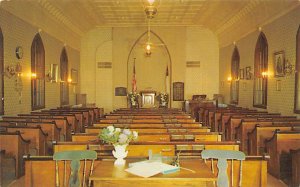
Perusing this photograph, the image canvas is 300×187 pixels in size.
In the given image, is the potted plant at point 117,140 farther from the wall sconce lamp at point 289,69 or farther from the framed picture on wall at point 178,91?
the framed picture on wall at point 178,91

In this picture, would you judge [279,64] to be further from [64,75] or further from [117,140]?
[64,75]

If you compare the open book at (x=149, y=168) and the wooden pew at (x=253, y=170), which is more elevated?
the open book at (x=149, y=168)

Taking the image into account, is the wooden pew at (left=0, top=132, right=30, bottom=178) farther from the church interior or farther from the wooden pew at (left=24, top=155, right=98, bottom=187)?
the wooden pew at (left=24, top=155, right=98, bottom=187)

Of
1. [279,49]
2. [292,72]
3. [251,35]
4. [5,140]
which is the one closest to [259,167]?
→ [5,140]

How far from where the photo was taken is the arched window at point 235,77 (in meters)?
14.6

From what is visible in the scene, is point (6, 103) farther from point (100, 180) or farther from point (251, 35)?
point (251, 35)

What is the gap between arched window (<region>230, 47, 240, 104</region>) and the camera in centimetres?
1459

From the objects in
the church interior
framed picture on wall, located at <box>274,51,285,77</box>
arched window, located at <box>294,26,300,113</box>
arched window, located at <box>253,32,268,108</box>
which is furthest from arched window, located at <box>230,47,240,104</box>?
arched window, located at <box>294,26,300,113</box>

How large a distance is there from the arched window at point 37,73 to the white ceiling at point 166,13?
2.93 ft

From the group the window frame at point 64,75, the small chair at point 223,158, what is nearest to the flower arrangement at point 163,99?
the window frame at point 64,75

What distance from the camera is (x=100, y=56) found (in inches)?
701

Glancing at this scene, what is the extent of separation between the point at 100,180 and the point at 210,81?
15600 mm

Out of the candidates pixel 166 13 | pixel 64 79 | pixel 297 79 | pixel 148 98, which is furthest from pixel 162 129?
pixel 148 98

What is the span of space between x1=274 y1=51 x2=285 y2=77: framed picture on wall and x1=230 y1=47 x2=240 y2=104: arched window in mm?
4381
